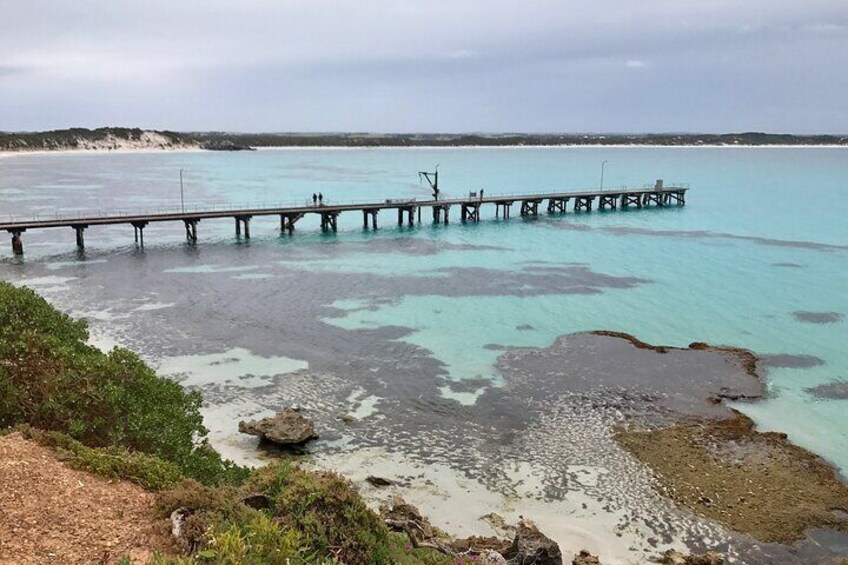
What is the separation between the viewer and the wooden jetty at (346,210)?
146 ft

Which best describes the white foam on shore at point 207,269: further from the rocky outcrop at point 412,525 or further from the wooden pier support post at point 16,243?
the rocky outcrop at point 412,525

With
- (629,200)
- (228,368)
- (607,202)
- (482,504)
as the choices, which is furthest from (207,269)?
(629,200)

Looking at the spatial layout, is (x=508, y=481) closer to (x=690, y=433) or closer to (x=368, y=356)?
(x=690, y=433)

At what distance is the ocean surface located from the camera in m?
19.9

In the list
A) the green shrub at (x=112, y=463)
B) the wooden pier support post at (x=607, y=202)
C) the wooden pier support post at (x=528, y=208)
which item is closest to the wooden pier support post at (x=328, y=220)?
the wooden pier support post at (x=528, y=208)

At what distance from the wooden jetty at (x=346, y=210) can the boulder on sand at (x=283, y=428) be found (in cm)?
3159

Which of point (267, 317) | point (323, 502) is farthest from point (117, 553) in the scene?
point (267, 317)

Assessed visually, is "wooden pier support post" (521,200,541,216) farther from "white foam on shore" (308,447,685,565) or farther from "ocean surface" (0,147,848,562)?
"white foam on shore" (308,447,685,565)

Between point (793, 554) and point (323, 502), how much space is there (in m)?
10.6

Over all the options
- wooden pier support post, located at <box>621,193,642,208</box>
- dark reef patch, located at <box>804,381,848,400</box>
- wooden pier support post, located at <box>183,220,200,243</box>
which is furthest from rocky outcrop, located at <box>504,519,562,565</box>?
wooden pier support post, located at <box>621,193,642,208</box>

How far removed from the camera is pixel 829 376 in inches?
938

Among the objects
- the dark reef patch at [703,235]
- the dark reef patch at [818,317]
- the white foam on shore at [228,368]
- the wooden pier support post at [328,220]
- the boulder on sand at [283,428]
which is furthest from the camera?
the wooden pier support post at [328,220]

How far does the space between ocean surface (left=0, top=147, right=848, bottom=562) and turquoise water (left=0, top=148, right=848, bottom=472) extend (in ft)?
0.53

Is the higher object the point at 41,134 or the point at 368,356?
the point at 41,134
